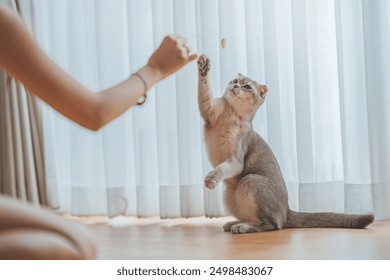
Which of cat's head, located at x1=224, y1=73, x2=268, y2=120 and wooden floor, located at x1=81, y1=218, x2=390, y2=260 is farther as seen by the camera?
cat's head, located at x1=224, y1=73, x2=268, y2=120

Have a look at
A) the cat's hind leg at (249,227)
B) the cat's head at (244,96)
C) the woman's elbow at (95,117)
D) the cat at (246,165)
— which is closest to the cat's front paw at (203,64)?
the cat at (246,165)

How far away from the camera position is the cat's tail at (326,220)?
163 cm

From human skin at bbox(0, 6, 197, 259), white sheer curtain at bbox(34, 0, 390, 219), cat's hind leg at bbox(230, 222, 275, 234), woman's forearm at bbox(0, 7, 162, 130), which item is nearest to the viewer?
human skin at bbox(0, 6, 197, 259)

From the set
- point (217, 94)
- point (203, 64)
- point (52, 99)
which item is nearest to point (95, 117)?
point (52, 99)

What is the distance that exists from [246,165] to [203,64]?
1.09 ft

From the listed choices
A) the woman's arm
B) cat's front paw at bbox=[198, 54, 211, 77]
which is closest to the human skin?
the woman's arm

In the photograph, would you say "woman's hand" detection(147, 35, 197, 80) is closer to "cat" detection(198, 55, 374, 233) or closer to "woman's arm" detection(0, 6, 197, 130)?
"woman's arm" detection(0, 6, 197, 130)

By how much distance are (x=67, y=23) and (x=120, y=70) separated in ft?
0.98

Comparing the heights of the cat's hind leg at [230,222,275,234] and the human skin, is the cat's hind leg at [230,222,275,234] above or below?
below

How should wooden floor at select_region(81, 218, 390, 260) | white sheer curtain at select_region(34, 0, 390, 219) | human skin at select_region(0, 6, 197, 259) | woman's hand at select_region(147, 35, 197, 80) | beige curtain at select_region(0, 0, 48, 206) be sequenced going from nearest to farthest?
human skin at select_region(0, 6, 197, 259) < woman's hand at select_region(147, 35, 197, 80) < wooden floor at select_region(81, 218, 390, 260) < white sheer curtain at select_region(34, 0, 390, 219) < beige curtain at select_region(0, 0, 48, 206)

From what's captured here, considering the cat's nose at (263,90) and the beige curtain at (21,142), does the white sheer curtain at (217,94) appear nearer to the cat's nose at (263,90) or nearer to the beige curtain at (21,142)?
the beige curtain at (21,142)

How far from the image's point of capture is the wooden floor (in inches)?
50.4

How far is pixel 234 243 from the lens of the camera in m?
1.44
